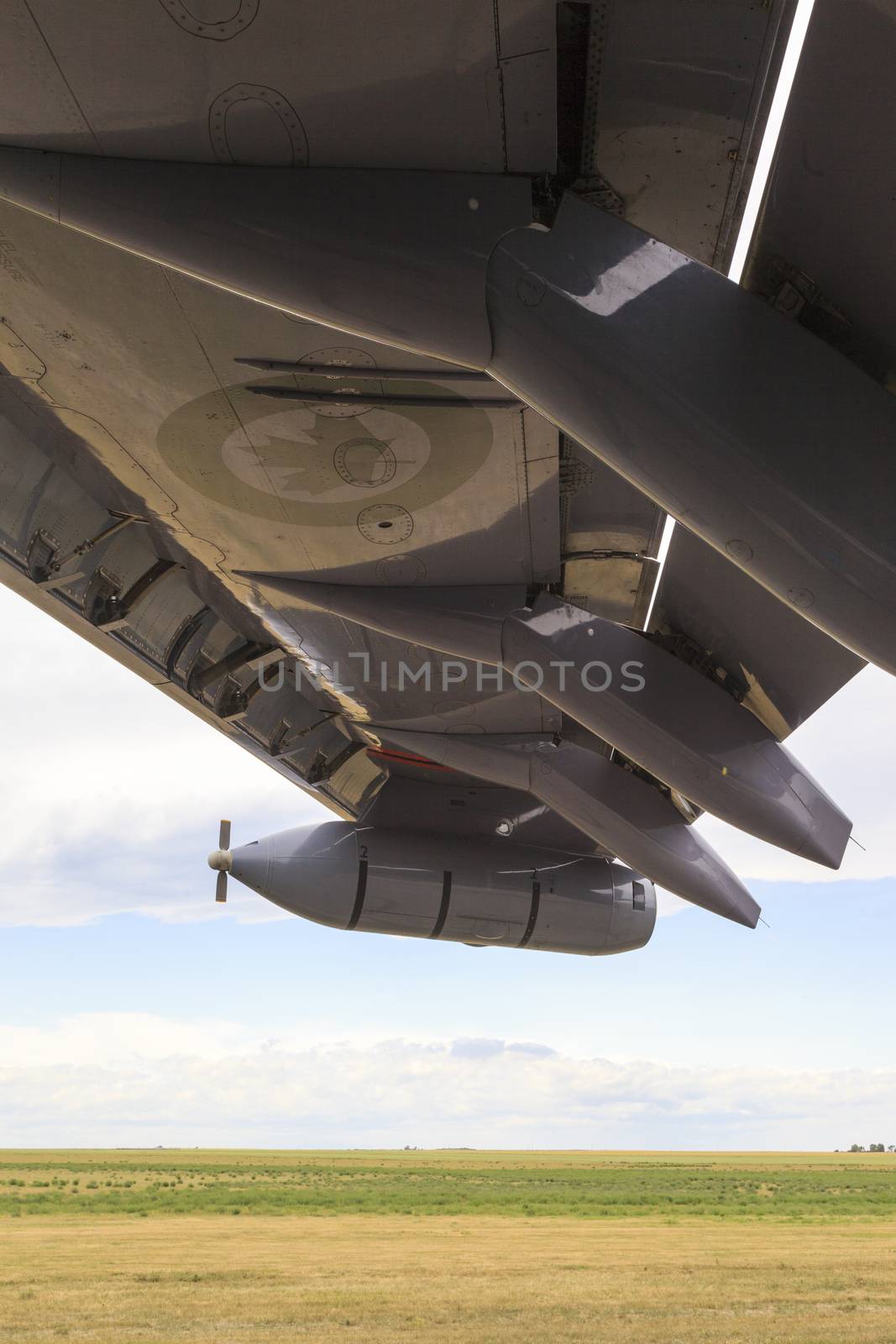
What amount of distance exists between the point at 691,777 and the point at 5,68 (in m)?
5.41

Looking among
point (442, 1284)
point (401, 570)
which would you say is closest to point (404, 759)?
point (401, 570)

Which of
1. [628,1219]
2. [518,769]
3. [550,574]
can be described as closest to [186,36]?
[550,574]

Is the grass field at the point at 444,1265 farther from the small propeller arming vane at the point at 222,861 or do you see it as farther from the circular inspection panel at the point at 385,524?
the circular inspection panel at the point at 385,524

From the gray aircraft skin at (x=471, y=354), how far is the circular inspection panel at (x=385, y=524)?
30 millimetres

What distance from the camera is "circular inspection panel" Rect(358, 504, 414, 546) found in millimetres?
6680

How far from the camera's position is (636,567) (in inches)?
286

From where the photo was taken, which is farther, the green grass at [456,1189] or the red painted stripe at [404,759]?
the green grass at [456,1189]

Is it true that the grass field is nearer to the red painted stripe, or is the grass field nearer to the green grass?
the green grass

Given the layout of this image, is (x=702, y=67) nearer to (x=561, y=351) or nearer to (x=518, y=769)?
(x=561, y=351)

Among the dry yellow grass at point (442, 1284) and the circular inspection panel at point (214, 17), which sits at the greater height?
the circular inspection panel at point (214, 17)

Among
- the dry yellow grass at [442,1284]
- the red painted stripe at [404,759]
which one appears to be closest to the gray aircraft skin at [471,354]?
the red painted stripe at [404,759]

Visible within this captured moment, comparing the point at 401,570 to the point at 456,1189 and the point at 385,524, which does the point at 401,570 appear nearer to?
the point at 385,524

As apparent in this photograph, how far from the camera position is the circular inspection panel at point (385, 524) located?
21.9 ft

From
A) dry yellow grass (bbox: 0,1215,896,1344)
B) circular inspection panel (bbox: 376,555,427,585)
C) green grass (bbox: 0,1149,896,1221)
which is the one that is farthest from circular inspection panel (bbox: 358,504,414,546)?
green grass (bbox: 0,1149,896,1221)
